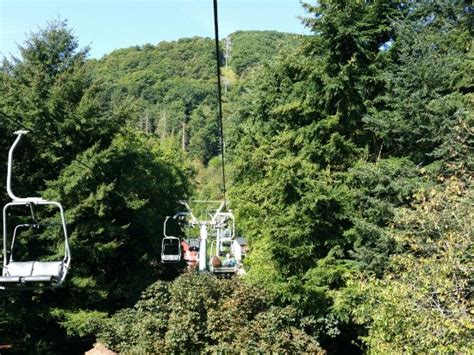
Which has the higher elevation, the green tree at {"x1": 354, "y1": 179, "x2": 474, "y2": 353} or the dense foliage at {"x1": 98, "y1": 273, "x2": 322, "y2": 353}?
the green tree at {"x1": 354, "y1": 179, "x2": 474, "y2": 353}

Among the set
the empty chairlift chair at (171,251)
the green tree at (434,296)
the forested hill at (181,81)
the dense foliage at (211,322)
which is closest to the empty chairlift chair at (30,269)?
the green tree at (434,296)

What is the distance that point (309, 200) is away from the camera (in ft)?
42.2

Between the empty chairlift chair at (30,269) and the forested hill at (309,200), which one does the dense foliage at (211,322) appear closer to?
the forested hill at (309,200)

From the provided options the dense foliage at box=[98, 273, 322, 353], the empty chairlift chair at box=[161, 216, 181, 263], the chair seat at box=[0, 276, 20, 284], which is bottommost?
the dense foliage at box=[98, 273, 322, 353]

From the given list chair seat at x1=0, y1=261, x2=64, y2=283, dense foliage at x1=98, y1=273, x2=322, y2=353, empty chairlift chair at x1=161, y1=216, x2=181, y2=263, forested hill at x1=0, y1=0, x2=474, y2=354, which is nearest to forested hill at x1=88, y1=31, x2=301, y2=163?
empty chairlift chair at x1=161, y1=216, x2=181, y2=263

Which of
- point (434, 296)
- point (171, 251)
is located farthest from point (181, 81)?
point (434, 296)

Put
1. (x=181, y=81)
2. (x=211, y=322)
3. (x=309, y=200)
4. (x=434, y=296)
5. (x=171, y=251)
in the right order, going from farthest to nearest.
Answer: (x=181, y=81) < (x=171, y=251) < (x=309, y=200) < (x=211, y=322) < (x=434, y=296)

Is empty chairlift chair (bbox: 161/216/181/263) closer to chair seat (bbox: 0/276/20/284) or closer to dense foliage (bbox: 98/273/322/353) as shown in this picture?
dense foliage (bbox: 98/273/322/353)

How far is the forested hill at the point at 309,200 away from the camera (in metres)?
8.81

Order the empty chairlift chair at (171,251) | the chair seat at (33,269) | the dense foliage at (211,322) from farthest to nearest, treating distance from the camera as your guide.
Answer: the empty chairlift chair at (171,251)
the dense foliage at (211,322)
the chair seat at (33,269)

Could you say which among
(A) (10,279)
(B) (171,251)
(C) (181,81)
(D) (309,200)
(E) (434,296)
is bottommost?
(B) (171,251)

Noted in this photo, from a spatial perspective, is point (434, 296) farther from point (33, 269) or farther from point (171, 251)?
point (171, 251)

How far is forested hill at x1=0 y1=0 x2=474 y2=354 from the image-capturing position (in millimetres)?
8812

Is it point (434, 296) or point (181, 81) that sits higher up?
point (181, 81)
